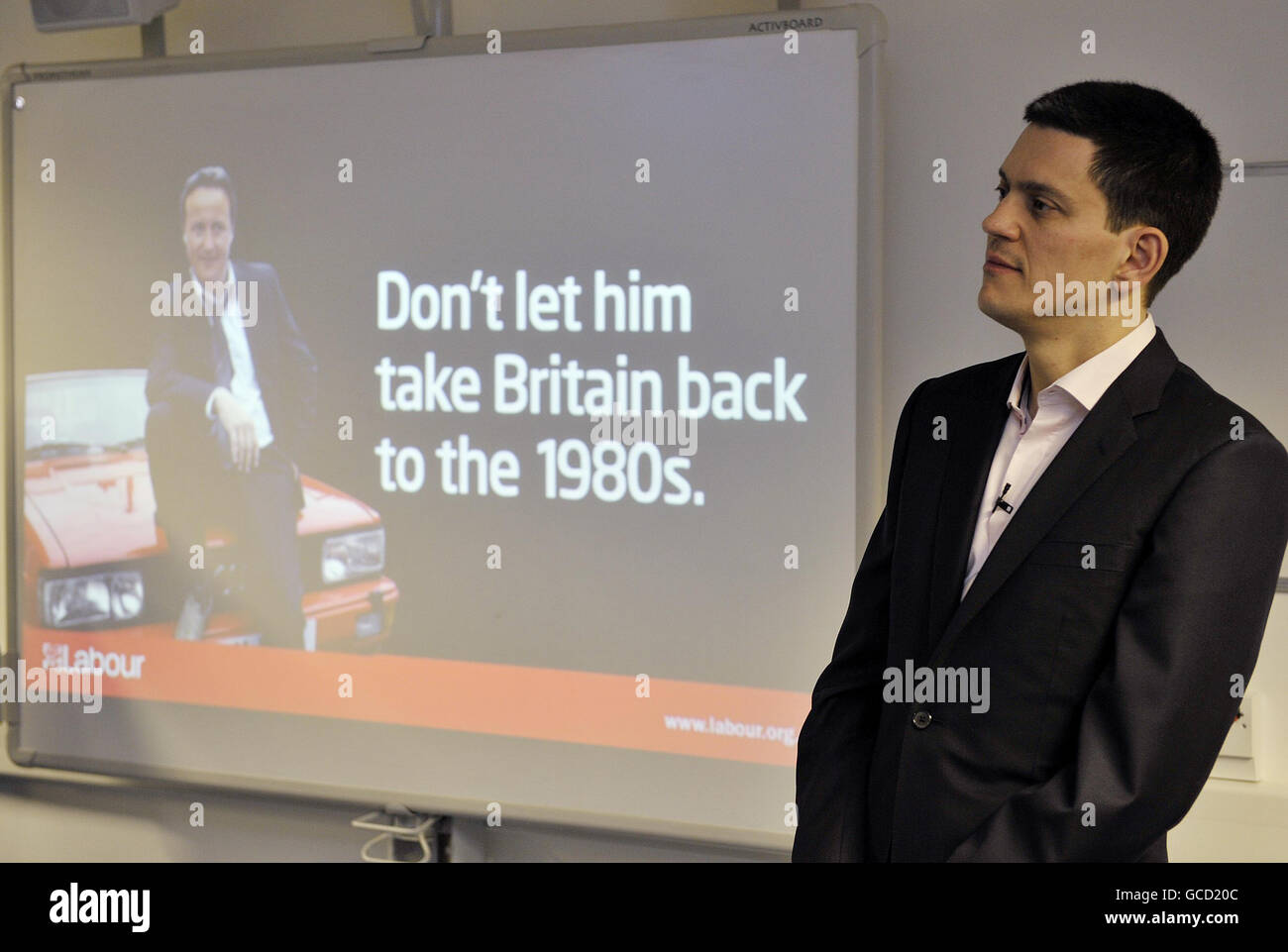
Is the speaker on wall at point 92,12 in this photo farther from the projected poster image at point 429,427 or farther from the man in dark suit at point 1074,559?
the man in dark suit at point 1074,559

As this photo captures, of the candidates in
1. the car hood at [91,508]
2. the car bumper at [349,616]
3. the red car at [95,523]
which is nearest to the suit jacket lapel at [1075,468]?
the car bumper at [349,616]

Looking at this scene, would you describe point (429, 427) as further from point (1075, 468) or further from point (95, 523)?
point (1075, 468)

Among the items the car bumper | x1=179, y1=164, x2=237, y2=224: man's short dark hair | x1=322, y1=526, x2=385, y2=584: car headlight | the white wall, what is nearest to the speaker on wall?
the white wall

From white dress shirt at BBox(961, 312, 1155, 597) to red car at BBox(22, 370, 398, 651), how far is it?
1.96 meters

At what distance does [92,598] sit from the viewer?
2828 mm

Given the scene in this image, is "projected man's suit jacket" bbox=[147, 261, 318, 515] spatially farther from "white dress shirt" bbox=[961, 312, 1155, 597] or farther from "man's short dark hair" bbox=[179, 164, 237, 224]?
"white dress shirt" bbox=[961, 312, 1155, 597]

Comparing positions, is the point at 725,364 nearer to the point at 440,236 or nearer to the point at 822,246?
the point at 822,246

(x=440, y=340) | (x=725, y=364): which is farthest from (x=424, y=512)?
(x=725, y=364)

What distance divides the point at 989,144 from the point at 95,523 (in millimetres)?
2151

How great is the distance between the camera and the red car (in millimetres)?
2768

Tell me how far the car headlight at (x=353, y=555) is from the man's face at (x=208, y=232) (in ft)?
2.15

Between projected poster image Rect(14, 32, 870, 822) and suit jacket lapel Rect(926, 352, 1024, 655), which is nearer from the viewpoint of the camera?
suit jacket lapel Rect(926, 352, 1024, 655)

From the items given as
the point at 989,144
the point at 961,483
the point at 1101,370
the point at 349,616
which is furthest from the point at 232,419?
the point at 1101,370
